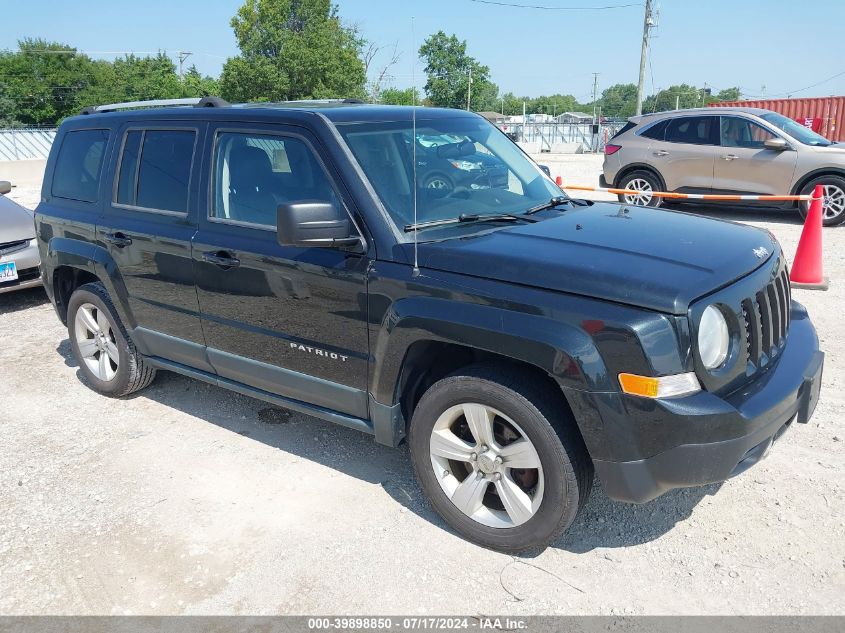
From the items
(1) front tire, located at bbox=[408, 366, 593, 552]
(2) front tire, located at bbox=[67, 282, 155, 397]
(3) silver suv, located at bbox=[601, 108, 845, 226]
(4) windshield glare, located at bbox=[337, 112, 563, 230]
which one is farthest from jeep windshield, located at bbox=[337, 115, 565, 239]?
(3) silver suv, located at bbox=[601, 108, 845, 226]

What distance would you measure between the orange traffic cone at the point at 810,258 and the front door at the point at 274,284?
555 centimetres

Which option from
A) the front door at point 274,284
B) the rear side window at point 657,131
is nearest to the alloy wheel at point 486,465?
the front door at point 274,284

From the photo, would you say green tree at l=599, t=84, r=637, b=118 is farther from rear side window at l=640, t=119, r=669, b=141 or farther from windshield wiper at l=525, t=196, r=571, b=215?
windshield wiper at l=525, t=196, r=571, b=215

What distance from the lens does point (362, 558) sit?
327cm

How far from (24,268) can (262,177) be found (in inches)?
194

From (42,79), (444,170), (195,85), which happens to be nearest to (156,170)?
(444,170)

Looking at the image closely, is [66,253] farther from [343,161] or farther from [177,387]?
[343,161]

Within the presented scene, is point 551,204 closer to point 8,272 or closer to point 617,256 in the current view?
point 617,256

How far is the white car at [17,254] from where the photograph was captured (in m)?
7.36

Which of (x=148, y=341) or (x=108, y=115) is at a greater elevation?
(x=108, y=115)

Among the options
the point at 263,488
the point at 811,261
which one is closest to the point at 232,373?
the point at 263,488

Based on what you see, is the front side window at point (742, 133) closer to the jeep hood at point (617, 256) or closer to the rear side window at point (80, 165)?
the jeep hood at point (617, 256)

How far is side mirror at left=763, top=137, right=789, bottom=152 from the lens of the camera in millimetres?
10867

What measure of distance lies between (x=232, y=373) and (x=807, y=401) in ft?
9.69
